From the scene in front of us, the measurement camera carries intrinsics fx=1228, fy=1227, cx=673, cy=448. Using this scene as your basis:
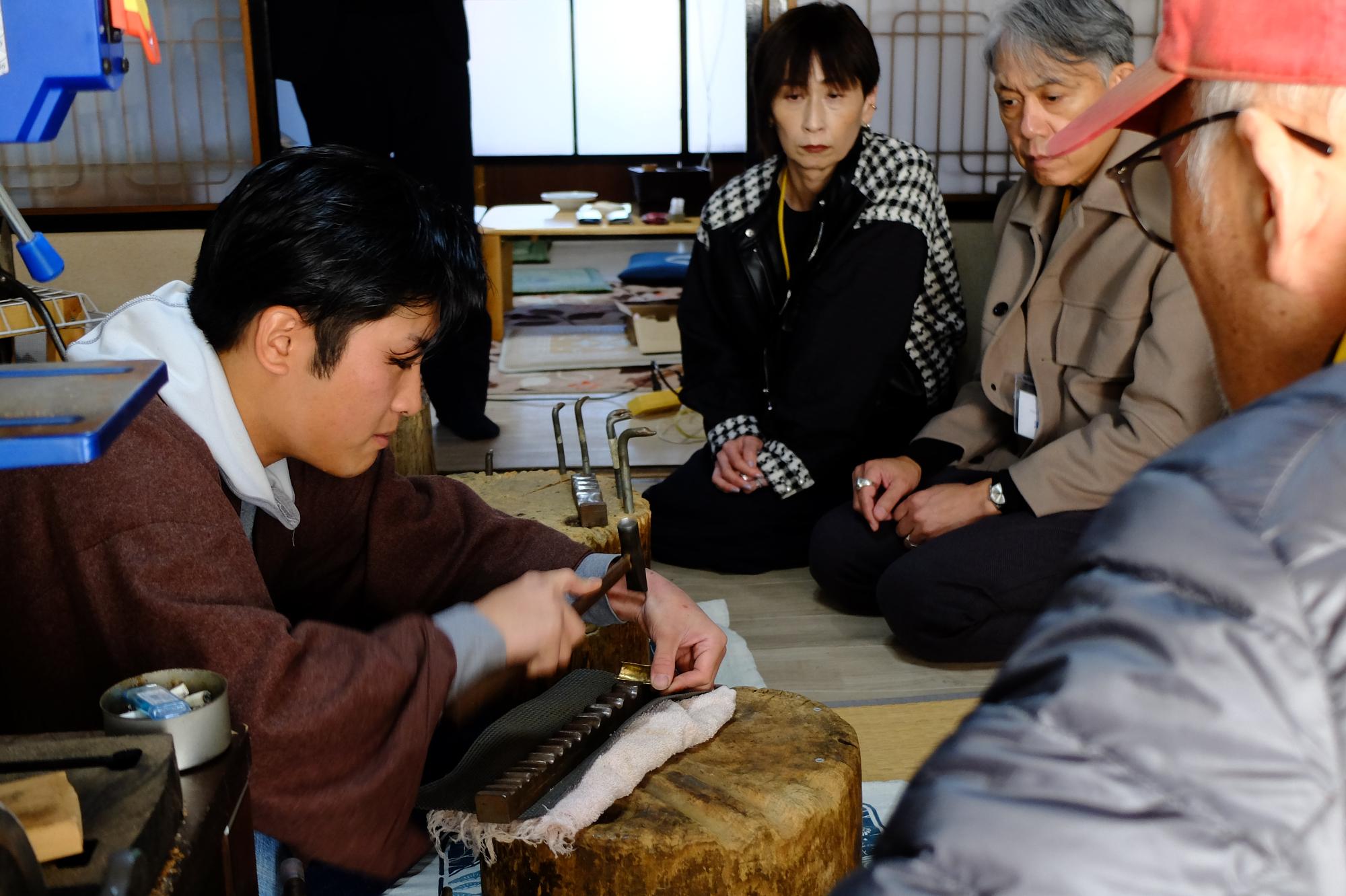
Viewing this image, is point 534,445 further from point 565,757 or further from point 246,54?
point 565,757

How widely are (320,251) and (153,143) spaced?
3.73 metres

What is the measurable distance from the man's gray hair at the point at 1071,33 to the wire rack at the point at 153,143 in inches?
121

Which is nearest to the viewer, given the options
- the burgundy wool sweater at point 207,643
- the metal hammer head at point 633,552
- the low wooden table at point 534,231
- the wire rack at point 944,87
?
the burgundy wool sweater at point 207,643

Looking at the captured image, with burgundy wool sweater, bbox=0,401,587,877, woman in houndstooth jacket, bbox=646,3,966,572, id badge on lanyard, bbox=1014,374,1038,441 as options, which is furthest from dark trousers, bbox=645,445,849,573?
burgundy wool sweater, bbox=0,401,587,877

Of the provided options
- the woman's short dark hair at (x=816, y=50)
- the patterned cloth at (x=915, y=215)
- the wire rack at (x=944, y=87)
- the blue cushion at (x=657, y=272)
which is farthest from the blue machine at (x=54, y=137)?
the blue cushion at (x=657, y=272)

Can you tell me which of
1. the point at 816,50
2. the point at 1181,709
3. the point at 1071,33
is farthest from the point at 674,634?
the point at 816,50

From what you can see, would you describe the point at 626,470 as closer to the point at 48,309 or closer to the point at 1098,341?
the point at 1098,341

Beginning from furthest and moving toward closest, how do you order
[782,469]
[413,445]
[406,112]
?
[406,112]
[413,445]
[782,469]

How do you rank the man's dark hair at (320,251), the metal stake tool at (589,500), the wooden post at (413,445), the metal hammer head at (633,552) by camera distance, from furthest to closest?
the wooden post at (413,445) → the metal stake tool at (589,500) → the metal hammer head at (633,552) → the man's dark hair at (320,251)

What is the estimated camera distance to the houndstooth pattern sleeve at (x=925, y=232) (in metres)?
3.32

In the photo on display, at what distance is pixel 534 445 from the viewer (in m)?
4.52

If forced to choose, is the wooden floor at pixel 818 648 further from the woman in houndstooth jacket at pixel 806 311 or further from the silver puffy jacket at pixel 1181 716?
the silver puffy jacket at pixel 1181 716

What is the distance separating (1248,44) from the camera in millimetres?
793

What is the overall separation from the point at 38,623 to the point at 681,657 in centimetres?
85
